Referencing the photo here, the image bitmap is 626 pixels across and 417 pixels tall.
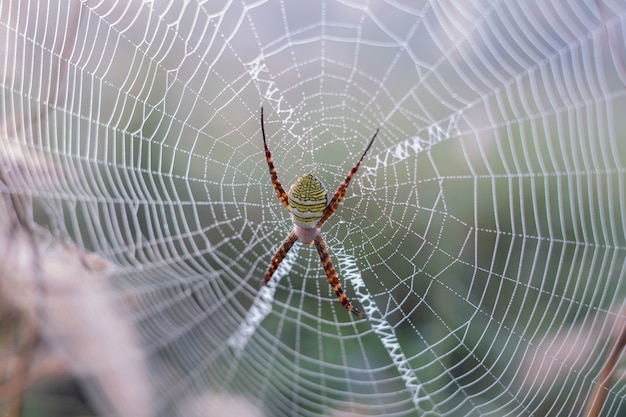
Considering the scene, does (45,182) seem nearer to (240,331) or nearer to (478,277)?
(240,331)

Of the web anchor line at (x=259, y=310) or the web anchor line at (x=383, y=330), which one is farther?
the web anchor line at (x=259, y=310)

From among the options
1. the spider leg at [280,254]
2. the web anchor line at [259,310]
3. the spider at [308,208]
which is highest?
the spider at [308,208]

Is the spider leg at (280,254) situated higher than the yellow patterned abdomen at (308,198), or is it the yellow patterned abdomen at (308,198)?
the yellow patterned abdomen at (308,198)

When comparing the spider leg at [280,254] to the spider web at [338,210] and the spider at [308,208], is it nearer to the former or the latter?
the spider at [308,208]

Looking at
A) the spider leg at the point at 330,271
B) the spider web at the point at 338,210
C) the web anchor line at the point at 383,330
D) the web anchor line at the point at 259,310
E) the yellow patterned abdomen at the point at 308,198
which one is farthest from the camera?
the web anchor line at the point at 259,310

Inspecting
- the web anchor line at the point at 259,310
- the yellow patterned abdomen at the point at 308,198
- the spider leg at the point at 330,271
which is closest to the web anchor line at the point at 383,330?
the spider leg at the point at 330,271

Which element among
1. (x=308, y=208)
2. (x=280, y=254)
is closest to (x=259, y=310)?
(x=280, y=254)

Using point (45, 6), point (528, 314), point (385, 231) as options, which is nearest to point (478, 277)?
point (528, 314)
